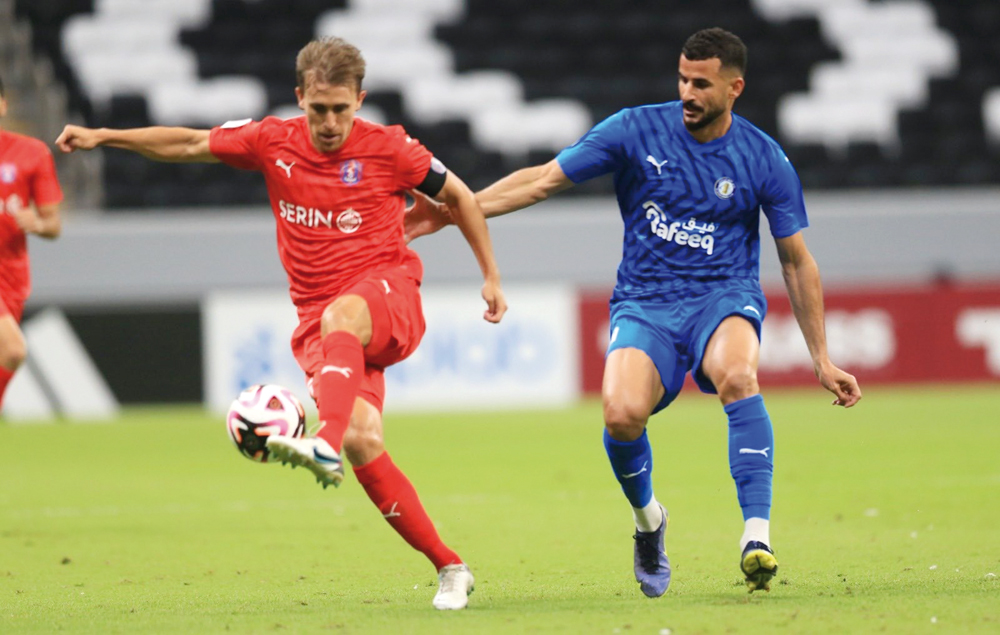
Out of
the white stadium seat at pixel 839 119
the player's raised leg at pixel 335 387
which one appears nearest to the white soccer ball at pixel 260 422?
the player's raised leg at pixel 335 387

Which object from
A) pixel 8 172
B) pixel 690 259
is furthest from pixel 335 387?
pixel 8 172

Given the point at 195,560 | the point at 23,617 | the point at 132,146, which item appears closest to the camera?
the point at 23,617

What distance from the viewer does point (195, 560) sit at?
614 centimetres

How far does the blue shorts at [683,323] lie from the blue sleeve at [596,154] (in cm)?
55

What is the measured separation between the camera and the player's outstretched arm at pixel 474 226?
489 centimetres

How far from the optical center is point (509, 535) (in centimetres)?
684

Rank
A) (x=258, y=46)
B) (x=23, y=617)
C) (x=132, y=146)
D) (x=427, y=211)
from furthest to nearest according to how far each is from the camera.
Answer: (x=258, y=46) < (x=427, y=211) < (x=132, y=146) < (x=23, y=617)

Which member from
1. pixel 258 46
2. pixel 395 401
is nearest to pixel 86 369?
pixel 395 401

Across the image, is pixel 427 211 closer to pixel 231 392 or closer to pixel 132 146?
pixel 132 146

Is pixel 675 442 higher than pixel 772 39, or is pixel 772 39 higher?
pixel 772 39

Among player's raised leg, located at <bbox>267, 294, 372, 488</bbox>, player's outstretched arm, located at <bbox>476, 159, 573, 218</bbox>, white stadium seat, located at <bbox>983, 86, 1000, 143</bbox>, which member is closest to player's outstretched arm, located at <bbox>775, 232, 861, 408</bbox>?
player's outstretched arm, located at <bbox>476, 159, 573, 218</bbox>

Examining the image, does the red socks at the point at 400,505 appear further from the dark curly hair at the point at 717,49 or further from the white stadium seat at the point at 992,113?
the white stadium seat at the point at 992,113

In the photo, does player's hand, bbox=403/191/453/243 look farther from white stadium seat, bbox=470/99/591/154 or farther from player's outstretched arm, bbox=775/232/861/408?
white stadium seat, bbox=470/99/591/154

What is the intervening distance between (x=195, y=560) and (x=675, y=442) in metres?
6.12
